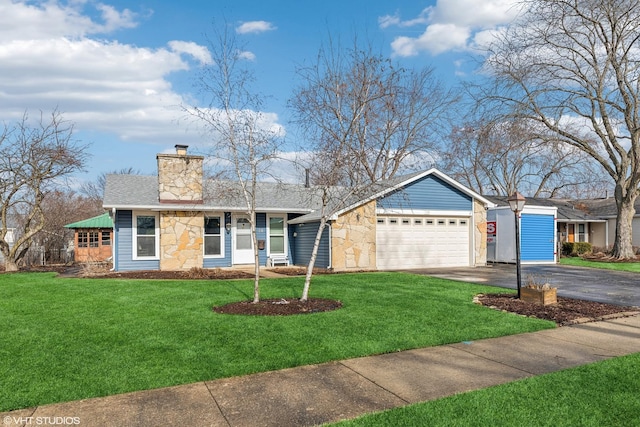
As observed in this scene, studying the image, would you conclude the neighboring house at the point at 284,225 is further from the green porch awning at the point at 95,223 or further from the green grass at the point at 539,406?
the green grass at the point at 539,406

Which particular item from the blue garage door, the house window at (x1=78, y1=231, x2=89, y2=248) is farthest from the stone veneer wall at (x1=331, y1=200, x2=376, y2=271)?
the house window at (x1=78, y1=231, x2=89, y2=248)

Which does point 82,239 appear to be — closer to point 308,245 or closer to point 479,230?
point 308,245

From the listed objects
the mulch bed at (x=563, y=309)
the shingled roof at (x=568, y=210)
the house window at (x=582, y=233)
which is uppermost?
the shingled roof at (x=568, y=210)

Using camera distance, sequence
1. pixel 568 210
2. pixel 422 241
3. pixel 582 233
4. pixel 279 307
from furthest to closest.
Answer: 1. pixel 582 233
2. pixel 568 210
3. pixel 422 241
4. pixel 279 307

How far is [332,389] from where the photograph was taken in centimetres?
446

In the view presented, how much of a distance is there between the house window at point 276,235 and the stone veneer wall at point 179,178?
10.6 feet

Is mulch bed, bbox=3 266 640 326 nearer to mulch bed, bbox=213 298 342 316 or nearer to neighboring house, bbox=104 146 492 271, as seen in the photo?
mulch bed, bbox=213 298 342 316

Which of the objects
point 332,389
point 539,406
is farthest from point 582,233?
point 332,389

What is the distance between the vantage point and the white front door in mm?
18000

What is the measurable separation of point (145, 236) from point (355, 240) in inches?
305

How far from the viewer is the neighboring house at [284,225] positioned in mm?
16297

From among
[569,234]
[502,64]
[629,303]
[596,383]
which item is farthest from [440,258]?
[569,234]

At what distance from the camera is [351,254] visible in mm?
16484

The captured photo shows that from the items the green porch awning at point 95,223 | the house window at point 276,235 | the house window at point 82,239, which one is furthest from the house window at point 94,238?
the house window at point 276,235
